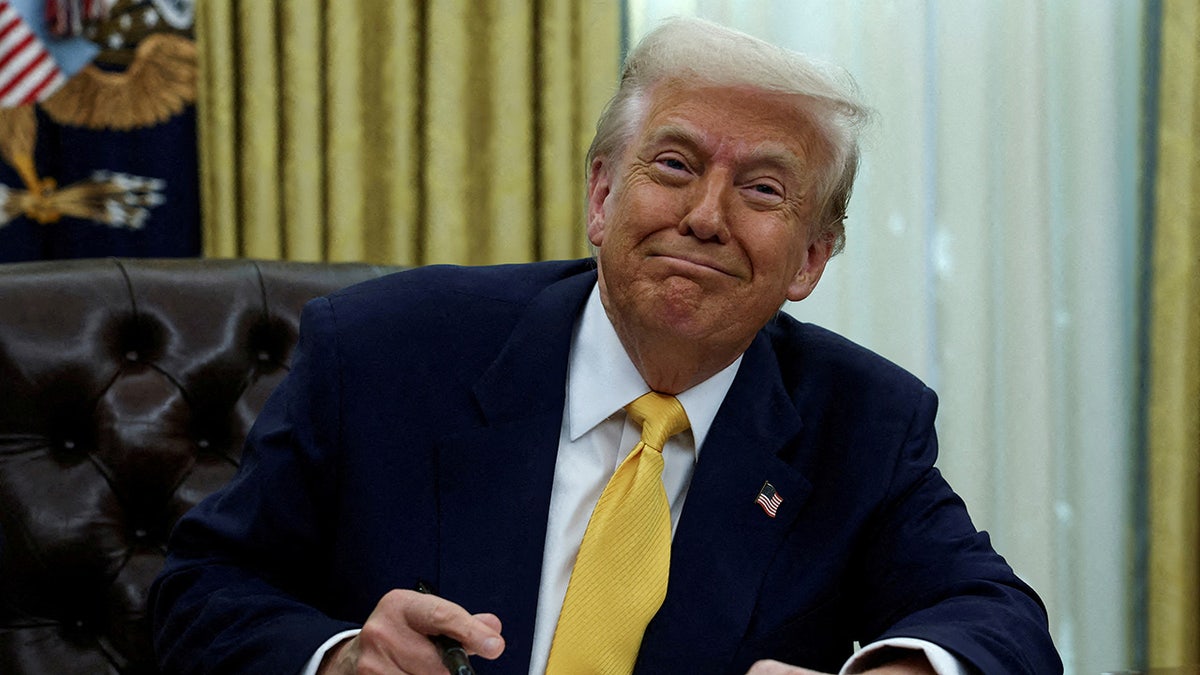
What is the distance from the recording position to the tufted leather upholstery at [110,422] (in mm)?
1881

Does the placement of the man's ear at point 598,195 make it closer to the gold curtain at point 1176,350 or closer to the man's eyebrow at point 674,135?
the man's eyebrow at point 674,135

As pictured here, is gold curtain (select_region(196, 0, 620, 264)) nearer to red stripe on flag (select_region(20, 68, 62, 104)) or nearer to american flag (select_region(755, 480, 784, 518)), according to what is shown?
red stripe on flag (select_region(20, 68, 62, 104))

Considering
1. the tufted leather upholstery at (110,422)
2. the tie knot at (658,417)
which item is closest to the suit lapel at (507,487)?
the tie knot at (658,417)

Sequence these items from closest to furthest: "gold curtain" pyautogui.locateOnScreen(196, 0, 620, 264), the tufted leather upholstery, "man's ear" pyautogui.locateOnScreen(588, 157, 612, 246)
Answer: "man's ear" pyautogui.locateOnScreen(588, 157, 612, 246), the tufted leather upholstery, "gold curtain" pyautogui.locateOnScreen(196, 0, 620, 264)

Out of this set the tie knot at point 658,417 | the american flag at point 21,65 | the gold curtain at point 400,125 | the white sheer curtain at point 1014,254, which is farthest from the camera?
the white sheer curtain at point 1014,254

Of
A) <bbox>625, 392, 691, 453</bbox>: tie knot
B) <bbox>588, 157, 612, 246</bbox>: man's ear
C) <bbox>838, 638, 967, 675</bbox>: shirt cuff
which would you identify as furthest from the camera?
<bbox>588, 157, 612, 246</bbox>: man's ear

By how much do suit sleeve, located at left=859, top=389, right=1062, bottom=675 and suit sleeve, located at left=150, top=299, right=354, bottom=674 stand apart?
2.34 ft

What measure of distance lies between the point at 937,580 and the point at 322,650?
792 mm

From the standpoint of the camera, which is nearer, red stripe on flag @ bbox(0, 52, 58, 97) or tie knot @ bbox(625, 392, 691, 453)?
tie knot @ bbox(625, 392, 691, 453)

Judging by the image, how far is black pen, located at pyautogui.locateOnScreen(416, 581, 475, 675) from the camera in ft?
3.73

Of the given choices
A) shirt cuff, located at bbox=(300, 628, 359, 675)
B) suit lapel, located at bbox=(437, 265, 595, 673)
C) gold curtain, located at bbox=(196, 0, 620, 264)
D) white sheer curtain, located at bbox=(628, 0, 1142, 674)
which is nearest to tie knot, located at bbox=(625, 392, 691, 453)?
suit lapel, located at bbox=(437, 265, 595, 673)

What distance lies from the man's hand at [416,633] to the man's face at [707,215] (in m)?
0.54

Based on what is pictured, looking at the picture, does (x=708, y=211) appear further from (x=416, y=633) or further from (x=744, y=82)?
(x=416, y=633)

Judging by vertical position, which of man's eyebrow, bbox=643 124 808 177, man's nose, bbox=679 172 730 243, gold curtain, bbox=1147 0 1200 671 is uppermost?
man's eyebrow, bbox=643 124 808 177
